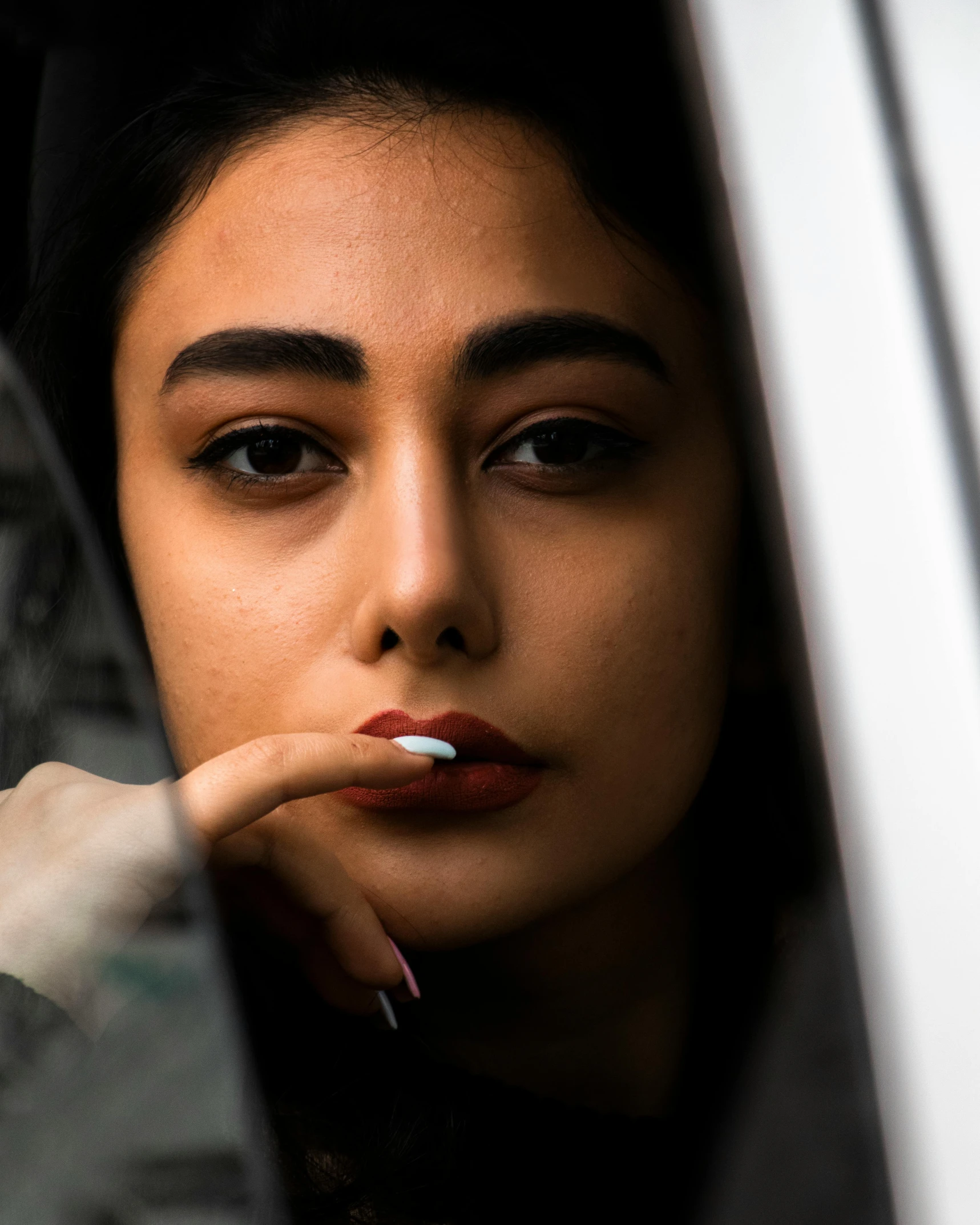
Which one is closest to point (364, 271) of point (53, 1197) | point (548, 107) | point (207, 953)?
point (548, 107)

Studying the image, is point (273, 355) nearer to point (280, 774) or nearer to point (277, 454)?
point (277, 454)

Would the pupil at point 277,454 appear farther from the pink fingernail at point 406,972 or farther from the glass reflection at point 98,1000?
the pink fingernail at point 406,972

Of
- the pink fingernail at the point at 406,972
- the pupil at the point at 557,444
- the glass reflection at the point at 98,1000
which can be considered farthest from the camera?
the pupil at the point at 557,444

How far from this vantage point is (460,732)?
87 centimetres

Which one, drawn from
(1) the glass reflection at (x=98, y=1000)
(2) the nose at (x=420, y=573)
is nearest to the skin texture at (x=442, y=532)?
(2) the nose at (x=420, y=573)

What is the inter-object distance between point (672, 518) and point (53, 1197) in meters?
0.71

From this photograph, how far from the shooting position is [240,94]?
43.1 inches

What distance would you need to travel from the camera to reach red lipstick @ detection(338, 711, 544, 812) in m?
0.86

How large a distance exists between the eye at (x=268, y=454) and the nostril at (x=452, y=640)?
187 mm

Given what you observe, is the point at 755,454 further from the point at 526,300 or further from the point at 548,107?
the point at 548,107

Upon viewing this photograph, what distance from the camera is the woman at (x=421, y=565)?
864mm

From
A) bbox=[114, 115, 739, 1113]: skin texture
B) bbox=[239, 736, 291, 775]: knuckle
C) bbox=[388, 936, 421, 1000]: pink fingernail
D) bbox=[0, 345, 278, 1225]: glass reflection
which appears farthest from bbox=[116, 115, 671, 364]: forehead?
bbox=[388, 936, 421, 1000]: pink fingernail

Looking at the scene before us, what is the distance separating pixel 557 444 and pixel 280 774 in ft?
1.29

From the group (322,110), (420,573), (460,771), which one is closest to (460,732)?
(460,771)
